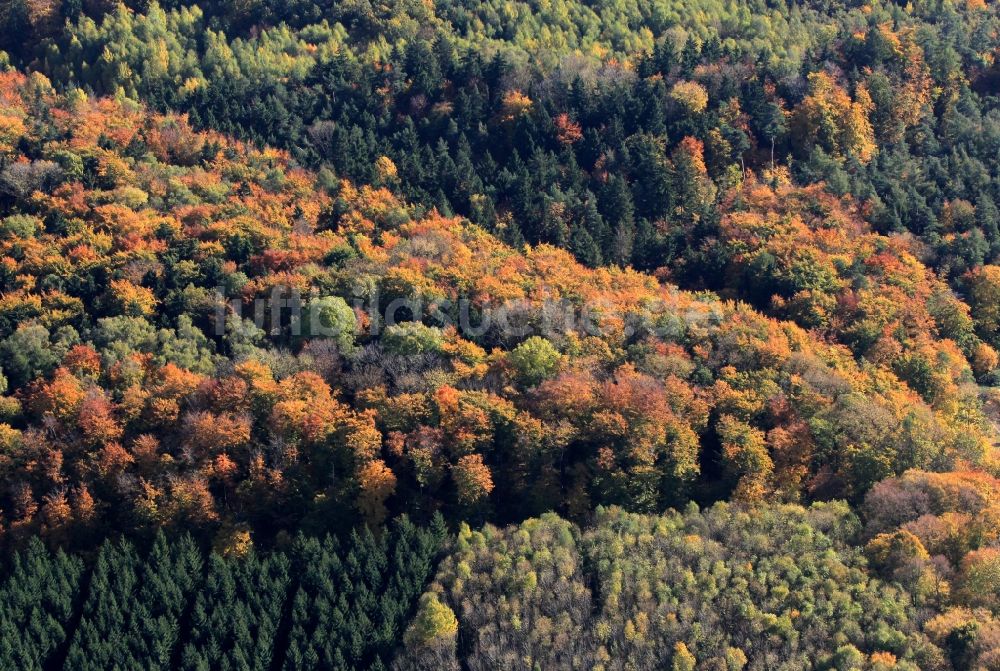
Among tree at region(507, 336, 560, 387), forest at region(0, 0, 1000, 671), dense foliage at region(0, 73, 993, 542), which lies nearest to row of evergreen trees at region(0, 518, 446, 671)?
forest at region(0, 0, 1000, 671)

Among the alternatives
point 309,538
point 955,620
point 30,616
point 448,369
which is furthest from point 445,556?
point 955,620

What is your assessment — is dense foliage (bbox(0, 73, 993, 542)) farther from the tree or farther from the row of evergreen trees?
the row of evergreen trees

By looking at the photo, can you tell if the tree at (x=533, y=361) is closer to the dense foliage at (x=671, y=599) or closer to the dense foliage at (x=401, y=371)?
the dense foliage at (x=401, y=371)

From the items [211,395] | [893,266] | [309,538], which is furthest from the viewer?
[893,266]

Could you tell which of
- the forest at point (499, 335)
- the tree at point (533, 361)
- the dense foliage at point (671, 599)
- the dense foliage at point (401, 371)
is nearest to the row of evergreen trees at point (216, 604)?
the forest at point (499, 335)

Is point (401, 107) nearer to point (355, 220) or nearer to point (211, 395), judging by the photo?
point (355, 220)

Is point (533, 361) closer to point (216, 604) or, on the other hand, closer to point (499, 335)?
point (499, 335)

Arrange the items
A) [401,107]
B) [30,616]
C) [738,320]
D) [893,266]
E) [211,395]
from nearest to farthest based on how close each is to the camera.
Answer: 1. [30,616]
2. [211,395]
3. [738,320]
4. [893,266]
5. [401,107]
